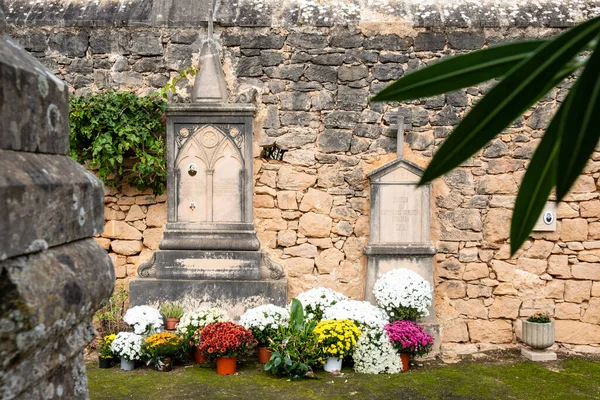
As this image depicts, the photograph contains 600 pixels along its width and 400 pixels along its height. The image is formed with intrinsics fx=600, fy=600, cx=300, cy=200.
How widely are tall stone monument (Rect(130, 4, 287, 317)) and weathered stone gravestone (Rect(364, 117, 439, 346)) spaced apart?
3.58ft

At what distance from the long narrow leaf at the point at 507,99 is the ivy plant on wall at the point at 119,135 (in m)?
6.00

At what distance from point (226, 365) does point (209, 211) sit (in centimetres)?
174

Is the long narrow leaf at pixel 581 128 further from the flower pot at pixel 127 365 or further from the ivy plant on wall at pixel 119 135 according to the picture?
the ivy plant on wall at pixel 119 135

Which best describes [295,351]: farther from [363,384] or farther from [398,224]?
[398,224]

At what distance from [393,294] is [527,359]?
167 centimetres

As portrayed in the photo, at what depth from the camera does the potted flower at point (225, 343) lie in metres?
5.50

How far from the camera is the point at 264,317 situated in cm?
589

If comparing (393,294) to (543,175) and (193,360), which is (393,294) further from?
(543,175)

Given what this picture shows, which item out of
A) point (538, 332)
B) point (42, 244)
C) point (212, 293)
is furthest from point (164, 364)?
point (42, 244)

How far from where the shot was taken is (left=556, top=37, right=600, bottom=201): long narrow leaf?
0.59 m

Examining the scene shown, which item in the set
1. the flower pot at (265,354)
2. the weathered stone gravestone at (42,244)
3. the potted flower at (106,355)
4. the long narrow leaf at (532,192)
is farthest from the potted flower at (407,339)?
the long narrow leaf at (532,192)

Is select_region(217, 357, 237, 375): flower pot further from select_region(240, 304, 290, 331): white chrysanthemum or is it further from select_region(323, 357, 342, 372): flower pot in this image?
select_region(323, 357, 342, 372): flower pot

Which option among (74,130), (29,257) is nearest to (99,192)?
(29,257)

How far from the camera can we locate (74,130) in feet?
21.0
